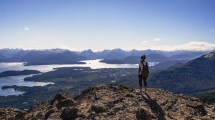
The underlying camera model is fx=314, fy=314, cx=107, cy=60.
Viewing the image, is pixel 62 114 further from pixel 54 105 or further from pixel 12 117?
pixel 12 117

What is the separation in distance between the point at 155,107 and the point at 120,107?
3.35m

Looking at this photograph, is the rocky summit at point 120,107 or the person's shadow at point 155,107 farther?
the person's shadow at point 155,107

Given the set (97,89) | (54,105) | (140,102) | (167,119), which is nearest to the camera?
(167,119)

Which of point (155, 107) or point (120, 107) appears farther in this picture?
point (155, 107)

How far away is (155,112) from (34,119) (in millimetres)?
11578

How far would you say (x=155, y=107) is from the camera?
96.8 feet

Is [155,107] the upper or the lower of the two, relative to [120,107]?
lower

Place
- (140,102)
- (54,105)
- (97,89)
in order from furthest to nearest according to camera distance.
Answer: (97,89), (54,105), (140,102)

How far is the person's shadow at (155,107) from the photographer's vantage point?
2790 cm

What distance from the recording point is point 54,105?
108 feet

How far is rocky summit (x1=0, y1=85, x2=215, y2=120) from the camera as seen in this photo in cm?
2775

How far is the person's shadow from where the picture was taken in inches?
1099

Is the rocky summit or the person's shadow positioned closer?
the rocky summit

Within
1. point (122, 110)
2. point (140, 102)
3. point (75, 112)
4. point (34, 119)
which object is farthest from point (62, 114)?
point (140, 102)
